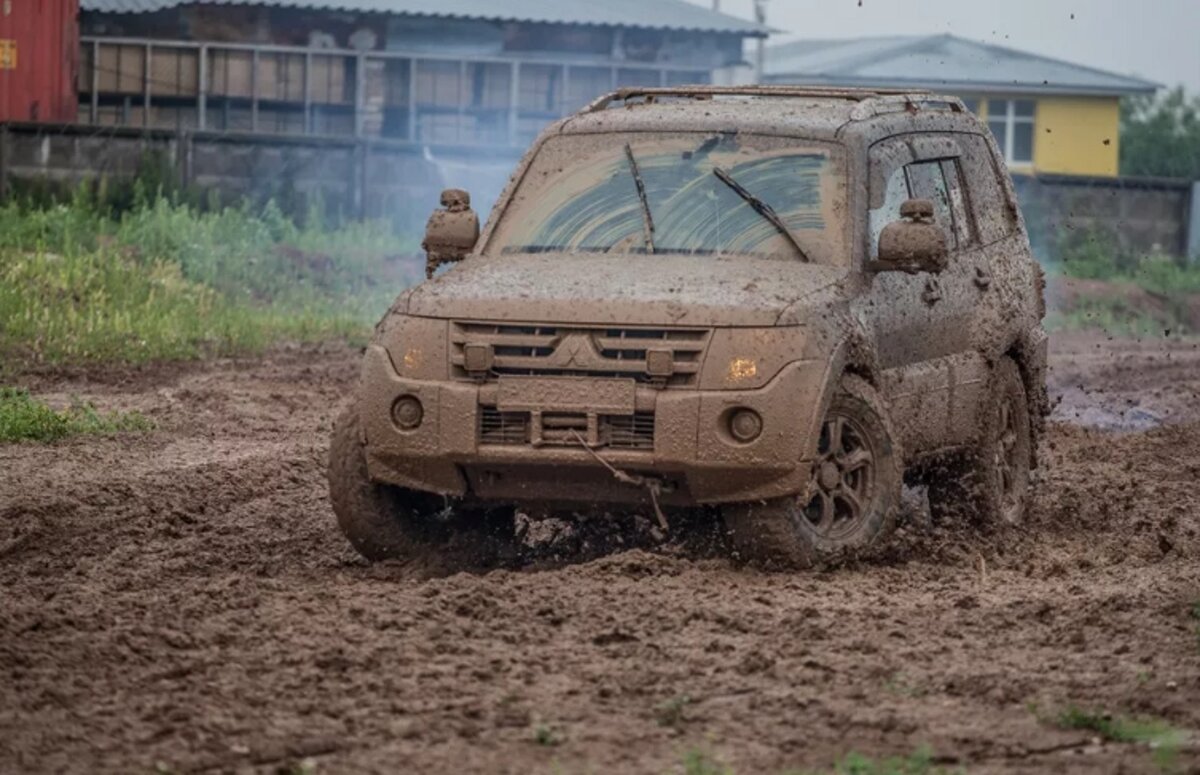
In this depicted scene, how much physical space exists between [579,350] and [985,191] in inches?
131

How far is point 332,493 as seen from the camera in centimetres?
978

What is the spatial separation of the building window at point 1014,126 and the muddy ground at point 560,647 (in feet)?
135

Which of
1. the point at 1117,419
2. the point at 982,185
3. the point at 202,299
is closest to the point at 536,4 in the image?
the point at 202,299

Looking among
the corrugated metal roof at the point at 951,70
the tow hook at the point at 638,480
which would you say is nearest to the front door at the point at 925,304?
the tow hook at the point at 638,480

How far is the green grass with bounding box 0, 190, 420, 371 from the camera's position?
18875 mm

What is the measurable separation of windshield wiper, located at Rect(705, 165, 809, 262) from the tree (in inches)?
1606

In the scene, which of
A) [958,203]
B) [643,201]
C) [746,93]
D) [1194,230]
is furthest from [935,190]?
[1194,230]

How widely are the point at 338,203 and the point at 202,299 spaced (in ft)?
24.3

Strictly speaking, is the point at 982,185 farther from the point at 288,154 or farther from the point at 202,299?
the point at 288,154

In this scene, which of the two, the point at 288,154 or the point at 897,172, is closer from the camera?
the point at 897,172

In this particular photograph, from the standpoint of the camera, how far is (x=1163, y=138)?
54.2 metres

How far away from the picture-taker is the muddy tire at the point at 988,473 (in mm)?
11211

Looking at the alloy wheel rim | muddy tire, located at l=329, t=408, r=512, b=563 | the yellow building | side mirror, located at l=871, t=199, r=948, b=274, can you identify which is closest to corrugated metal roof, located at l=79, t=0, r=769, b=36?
the yellow building

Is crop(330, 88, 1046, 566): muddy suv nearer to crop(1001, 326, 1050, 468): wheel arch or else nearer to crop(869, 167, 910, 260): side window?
crop(869, 167, 910, 260): side window
